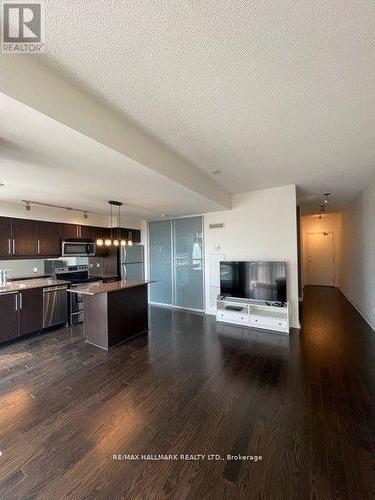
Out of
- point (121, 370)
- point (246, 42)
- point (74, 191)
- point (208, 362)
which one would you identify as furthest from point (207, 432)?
point (74, 191)

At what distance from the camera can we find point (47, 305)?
422 cm

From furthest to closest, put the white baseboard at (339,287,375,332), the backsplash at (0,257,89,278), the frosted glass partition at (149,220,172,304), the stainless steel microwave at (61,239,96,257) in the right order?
1. the frosted glass partition at (149,220,172,304)
2. the stainless steel microwave at (61,239,96,257)
3. the backsplash at (0,257,89,278)
4. the white baseboard at (339,287,375,332)

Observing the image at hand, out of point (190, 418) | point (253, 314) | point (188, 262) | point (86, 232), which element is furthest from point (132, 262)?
point (190, 418)

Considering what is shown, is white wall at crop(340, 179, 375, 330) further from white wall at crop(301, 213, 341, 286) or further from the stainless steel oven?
the stainless steel oven

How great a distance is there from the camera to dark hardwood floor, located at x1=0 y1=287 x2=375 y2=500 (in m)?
1.44

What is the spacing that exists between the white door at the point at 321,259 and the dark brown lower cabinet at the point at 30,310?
9167 millimetres

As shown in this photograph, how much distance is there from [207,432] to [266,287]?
2952 millimetres

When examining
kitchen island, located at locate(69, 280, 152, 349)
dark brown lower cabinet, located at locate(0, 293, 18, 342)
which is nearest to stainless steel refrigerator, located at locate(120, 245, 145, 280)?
kitchen island, located at locate(69, 280, 152, 349)

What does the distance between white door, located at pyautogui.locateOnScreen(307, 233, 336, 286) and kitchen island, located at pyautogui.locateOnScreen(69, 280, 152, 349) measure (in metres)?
7.59

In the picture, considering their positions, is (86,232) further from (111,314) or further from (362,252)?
(362,252)

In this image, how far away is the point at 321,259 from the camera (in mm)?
8672

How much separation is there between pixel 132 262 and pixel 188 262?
184 centimetres

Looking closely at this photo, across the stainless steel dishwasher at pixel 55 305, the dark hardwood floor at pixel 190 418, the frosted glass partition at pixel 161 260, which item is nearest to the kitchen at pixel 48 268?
the stainless steel dishwasher at pixel 55 305

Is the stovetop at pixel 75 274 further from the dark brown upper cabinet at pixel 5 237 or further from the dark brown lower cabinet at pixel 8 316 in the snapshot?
the dark brown lower cabinet at pixel 8 316
